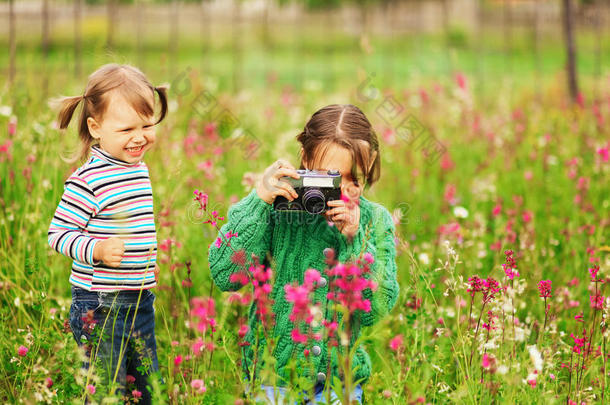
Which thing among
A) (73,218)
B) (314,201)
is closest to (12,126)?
(73,218)

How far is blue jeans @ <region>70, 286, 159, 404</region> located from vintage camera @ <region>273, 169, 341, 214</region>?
2.15 ft

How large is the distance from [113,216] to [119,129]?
0.29 metres

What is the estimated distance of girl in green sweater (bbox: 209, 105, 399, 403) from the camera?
2.21 meters

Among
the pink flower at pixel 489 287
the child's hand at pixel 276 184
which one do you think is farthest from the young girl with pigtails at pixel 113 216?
the pink flower at pixel 489 287

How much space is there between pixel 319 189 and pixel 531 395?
0.96m

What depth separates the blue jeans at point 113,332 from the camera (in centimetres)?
214

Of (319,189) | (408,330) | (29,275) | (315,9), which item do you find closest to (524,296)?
(408,330)

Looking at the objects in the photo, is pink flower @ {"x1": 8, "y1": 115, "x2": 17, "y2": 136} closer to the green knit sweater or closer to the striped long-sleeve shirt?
the striped long-sleeve shirt

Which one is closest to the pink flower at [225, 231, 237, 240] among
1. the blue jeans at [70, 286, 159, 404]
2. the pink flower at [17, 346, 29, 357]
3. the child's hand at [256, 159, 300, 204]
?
the child's hand at [256, 159, 300, 204]

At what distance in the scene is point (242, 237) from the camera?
2.23m

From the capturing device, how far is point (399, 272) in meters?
3.41

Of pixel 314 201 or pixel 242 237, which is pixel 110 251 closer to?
pixel 242 237

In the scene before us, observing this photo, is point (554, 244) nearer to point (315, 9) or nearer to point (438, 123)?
point (438, 123)

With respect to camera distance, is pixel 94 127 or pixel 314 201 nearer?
pixel 314 201
